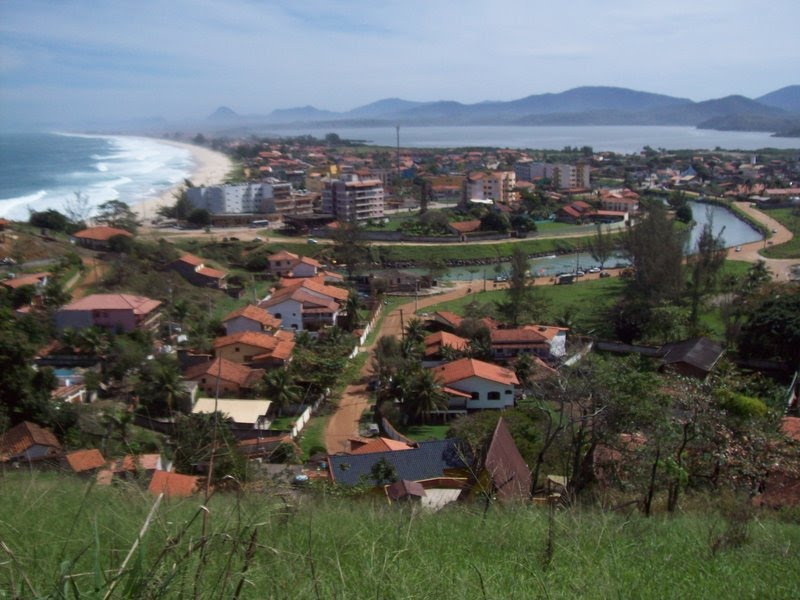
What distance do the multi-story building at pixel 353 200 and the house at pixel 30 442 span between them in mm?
20367

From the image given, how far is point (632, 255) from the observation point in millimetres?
17438

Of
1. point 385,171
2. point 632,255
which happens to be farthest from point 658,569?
point 385,171

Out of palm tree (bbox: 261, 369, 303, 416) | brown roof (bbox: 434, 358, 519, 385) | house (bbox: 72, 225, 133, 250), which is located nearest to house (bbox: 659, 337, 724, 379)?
brown roof (bbox: 434, 358, 519, 385)

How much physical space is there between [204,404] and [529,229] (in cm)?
1891

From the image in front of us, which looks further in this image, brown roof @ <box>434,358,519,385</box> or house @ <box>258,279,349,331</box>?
house @ <box>258,279,349,331</box>

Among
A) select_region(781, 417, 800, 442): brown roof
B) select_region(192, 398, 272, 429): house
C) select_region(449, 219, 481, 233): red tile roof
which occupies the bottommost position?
select_region(449, 219, 481, 233): red tile roof

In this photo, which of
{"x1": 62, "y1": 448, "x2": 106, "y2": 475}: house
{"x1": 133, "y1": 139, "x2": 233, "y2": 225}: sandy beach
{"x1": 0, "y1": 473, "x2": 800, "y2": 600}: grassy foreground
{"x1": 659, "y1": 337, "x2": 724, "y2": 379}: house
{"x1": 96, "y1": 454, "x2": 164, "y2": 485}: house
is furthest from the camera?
{"x1": 133, "y1": 139, "x2": 233, "y2": 225}: sandy beach

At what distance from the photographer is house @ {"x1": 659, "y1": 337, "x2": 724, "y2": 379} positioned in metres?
10.9

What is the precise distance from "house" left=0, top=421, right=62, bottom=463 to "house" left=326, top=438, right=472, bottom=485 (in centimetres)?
258

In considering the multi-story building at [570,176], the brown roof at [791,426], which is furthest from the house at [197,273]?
the multi-story building at [570,176]

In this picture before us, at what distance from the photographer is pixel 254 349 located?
11656mm

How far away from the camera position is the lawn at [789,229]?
22219 mm

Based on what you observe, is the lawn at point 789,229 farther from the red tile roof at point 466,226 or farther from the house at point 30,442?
the house at point 30,442

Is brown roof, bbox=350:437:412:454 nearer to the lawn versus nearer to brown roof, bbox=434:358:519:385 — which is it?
brown roof, bbox=434:358:519:385
